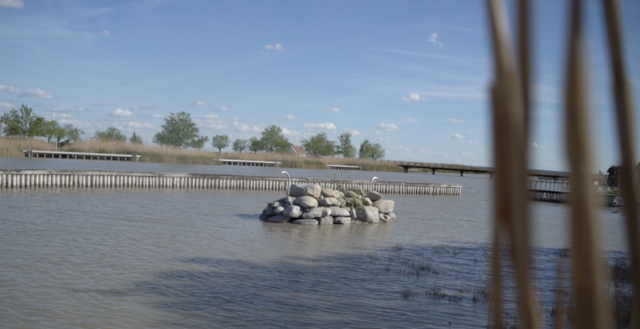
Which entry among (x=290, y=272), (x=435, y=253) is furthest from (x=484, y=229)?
(x=290, y=272)

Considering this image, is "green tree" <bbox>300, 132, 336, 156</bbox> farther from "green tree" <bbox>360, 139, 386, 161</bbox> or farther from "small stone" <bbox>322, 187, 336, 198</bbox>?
"small stone" <bbox>322, 187, 336, 198</bbox>

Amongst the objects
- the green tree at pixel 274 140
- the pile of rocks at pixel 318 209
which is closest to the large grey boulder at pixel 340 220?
the pile of rocks at pixel 318 209

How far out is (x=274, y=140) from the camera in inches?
4481

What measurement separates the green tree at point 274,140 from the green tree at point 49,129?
4709 centimetres

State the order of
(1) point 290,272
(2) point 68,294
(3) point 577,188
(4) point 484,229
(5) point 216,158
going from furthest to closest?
1. (5) point 216,158
2. (4) point 484,229
3. (1) point 290,272
4. (2) point 68,294
5. (3) point 577,188

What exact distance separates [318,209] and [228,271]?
8202 mm

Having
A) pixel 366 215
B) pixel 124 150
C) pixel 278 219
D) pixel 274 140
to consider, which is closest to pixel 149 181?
pixel 278 219

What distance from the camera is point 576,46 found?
0.59 meters

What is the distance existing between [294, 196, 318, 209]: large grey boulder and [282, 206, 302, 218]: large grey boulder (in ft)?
0.81

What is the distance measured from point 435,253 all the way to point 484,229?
7.50m

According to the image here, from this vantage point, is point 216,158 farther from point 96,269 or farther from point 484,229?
point 96,269

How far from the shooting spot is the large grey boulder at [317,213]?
58.9 feet

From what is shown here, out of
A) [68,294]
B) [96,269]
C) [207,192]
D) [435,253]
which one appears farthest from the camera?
[207,192]

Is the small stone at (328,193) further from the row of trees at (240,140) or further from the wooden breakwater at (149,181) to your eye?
the row of trees at (240,140)
